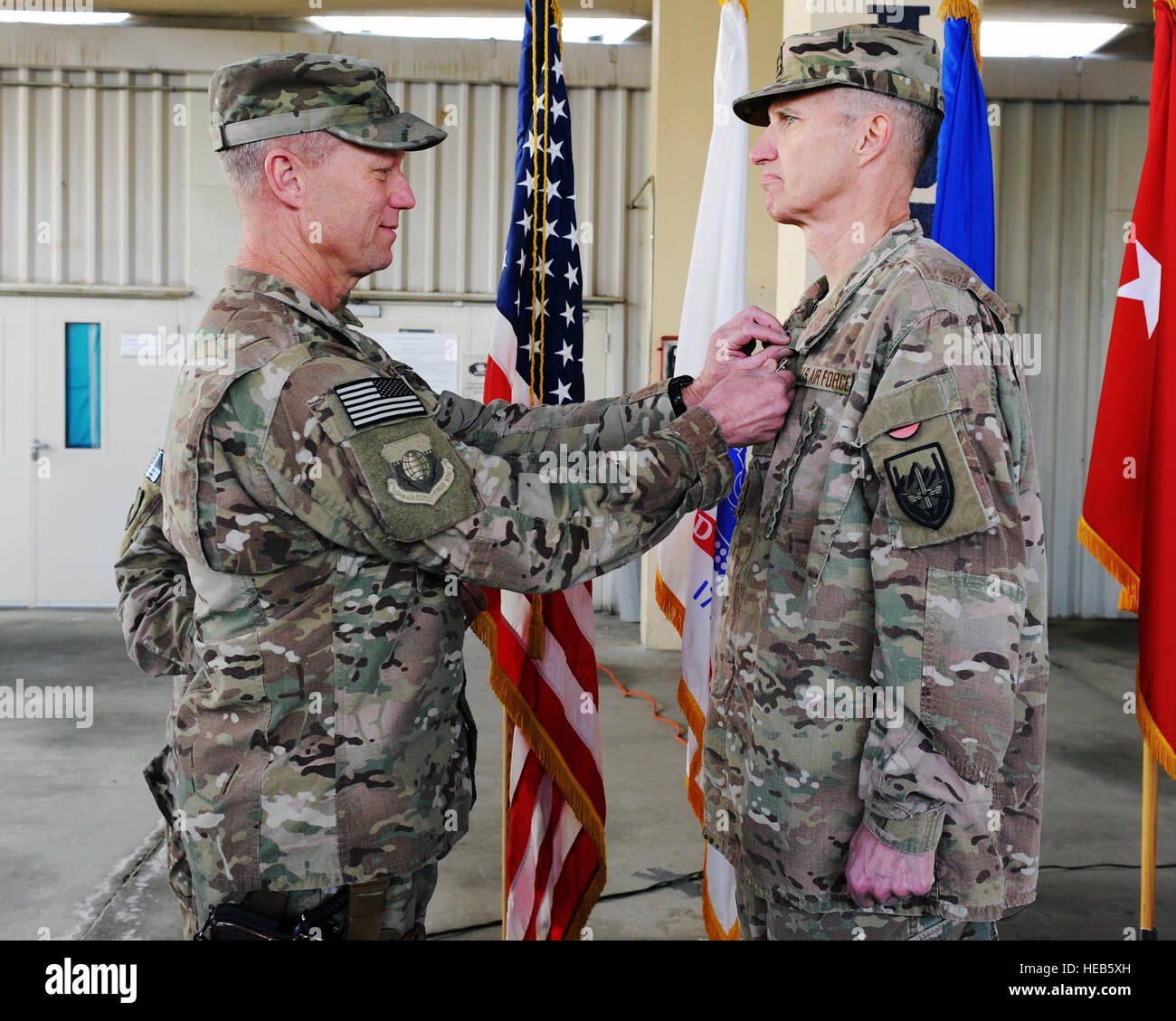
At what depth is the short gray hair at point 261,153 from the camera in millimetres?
1689

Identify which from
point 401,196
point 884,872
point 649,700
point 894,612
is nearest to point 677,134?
point 649,700

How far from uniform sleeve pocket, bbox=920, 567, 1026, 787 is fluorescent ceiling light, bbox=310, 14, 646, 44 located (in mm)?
7906

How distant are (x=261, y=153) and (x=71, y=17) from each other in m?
8.36

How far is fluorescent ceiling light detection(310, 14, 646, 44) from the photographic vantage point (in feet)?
27.3

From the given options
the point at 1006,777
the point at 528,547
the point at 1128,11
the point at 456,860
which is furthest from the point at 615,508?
the point at 1128,11

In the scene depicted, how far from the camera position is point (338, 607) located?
1.61 meters

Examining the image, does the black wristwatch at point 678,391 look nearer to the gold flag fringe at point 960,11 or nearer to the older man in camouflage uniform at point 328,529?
the older man in camouflage uniform at point 328,529

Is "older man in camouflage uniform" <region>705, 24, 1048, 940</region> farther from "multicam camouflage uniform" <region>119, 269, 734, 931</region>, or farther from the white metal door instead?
the white metal door


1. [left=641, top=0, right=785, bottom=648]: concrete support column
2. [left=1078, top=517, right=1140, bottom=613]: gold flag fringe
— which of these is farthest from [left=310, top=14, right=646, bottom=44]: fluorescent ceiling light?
[left=1078, top=517, right=1140, bottom=613]: gold flag fringe

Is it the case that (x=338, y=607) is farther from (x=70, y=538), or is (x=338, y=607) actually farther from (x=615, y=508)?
(x=70, y=538)

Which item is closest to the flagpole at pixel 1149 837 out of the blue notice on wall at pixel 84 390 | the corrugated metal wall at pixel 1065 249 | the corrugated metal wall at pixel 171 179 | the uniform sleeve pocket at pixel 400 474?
the uniform sleeve pocket at pixel 400 474

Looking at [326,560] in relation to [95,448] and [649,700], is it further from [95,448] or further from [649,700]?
[95,448]

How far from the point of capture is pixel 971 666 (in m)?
1.43

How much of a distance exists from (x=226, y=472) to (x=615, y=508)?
0.59 m
